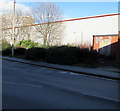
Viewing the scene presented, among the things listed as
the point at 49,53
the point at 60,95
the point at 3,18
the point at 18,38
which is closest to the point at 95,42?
the point at 49,53

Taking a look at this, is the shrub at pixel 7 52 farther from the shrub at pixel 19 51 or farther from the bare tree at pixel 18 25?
the bare tree at pixel 18 25

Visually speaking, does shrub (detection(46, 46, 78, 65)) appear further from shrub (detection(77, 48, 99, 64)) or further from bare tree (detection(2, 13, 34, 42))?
bare tree (detection(2, 13, 34, 42))

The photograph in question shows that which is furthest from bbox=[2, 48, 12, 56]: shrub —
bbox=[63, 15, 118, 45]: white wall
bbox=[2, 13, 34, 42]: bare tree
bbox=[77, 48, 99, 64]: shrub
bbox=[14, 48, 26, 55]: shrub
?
bbox=[77, 48, 99, 64]: shrub

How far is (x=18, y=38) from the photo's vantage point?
3831 cm

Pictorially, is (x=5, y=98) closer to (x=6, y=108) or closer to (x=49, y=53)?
(x=6, y=108)

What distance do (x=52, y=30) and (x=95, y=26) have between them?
812cm

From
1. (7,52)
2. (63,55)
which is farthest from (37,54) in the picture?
(7,52)

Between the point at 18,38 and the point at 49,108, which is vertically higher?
the point at 18,38

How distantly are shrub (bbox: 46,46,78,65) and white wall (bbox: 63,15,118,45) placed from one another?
744 centimetres

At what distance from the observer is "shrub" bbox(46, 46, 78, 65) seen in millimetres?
16156

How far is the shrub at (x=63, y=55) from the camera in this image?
16.2 metres

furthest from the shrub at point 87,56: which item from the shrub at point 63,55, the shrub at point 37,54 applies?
the shrub at point 37,54

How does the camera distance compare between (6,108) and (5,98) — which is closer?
(6,108)

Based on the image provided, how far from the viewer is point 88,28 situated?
23.7 metres
